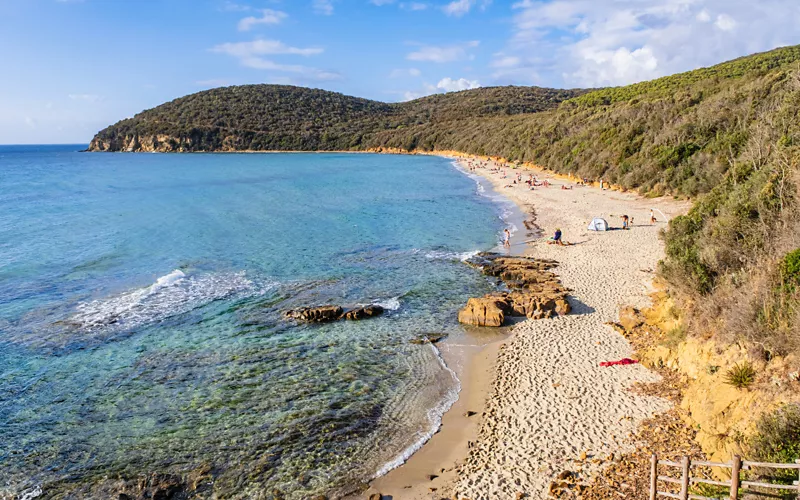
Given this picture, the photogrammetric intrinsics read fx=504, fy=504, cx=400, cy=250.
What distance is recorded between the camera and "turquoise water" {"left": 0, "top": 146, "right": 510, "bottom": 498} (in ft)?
34.9

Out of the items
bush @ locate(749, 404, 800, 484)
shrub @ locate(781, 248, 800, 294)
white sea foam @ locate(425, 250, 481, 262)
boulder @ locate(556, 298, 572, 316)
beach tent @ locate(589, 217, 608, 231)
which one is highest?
shrub @ locate(781, 248, 800, 294)

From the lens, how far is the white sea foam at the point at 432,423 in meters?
10.3

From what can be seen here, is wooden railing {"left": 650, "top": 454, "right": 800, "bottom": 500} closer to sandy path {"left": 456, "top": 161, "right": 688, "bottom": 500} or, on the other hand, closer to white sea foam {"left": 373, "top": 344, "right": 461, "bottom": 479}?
sandy path {"left": 456, "top": 161, "right": 688, "bottom": 500}

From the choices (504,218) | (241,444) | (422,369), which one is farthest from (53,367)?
(504,218)

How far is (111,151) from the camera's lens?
16100 cm

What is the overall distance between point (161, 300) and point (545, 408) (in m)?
15.5

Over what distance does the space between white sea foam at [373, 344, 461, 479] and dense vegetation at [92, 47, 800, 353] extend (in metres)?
6.10

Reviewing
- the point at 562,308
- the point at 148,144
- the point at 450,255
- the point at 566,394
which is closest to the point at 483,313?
the point at 562,308

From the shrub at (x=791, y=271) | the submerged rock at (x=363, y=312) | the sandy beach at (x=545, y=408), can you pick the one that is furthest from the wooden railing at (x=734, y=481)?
the submerged rock at (x=363, y=312)

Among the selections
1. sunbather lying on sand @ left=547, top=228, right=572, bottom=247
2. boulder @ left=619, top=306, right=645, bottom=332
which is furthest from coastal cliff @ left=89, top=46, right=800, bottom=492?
sunbather lying on sand @ left=547, top=228, right=572, bottom=247

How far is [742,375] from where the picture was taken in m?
9.39

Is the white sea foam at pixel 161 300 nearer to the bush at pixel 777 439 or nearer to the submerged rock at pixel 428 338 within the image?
the submerged rock at pixel 428 338

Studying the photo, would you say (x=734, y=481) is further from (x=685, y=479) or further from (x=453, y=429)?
(x=453, y=429)

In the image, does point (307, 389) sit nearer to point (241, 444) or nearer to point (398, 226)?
point (241, 444)
